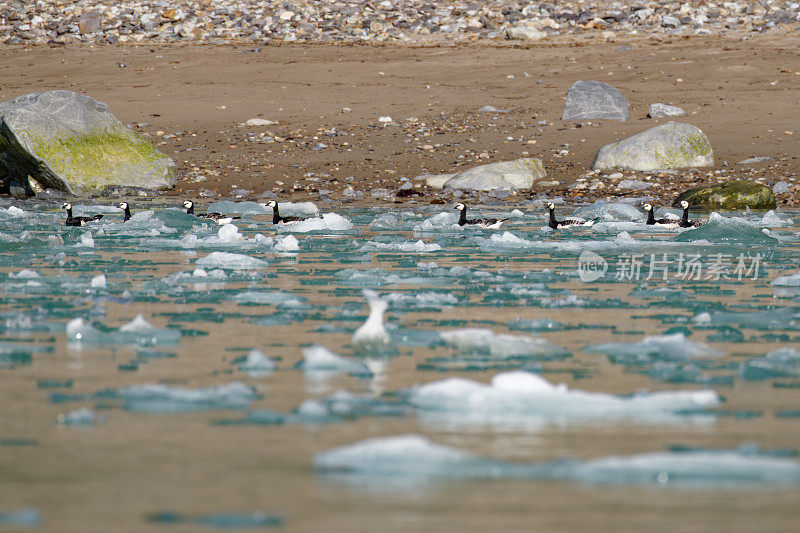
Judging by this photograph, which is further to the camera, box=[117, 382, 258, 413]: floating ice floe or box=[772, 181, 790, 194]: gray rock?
box=[772, 181, 790, 194]: gray rock

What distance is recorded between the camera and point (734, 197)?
15820mm

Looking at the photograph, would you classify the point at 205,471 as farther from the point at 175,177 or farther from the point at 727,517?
the point at 175,177

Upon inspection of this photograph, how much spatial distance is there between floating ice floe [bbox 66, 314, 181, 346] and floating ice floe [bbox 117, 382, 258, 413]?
1.21 m

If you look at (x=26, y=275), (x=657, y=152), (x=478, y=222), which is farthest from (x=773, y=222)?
(x=26, y=275)

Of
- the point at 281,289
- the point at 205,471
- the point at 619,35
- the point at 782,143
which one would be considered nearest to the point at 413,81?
the point at 619,35

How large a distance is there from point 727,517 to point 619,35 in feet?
89.7

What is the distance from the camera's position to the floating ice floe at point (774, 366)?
16.5 ft

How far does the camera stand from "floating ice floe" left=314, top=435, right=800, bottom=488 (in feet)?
11.4

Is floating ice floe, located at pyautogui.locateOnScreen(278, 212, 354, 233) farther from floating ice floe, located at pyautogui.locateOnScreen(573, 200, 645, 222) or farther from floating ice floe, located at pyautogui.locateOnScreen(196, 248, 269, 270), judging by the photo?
floating ice floe, located at pyautogui.locateOnScreen(196, 248, 269, 270)

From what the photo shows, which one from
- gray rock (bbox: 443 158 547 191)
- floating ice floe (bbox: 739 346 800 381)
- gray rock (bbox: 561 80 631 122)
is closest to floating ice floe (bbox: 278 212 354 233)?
gray rock (bbox: 443 158 547 191)

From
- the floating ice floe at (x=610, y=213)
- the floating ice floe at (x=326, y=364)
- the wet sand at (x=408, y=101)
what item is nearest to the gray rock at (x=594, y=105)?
the wet sand at (x=408, y=101)

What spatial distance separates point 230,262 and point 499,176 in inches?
352

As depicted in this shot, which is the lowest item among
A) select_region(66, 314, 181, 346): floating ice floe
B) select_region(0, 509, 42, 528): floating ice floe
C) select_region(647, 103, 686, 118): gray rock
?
select_region(647, 103, 686, 118): gray rock

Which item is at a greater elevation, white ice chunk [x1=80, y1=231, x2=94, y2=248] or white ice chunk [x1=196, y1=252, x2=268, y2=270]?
white ice chunk [x1=196, y1=252, x2=268, y2=270]
